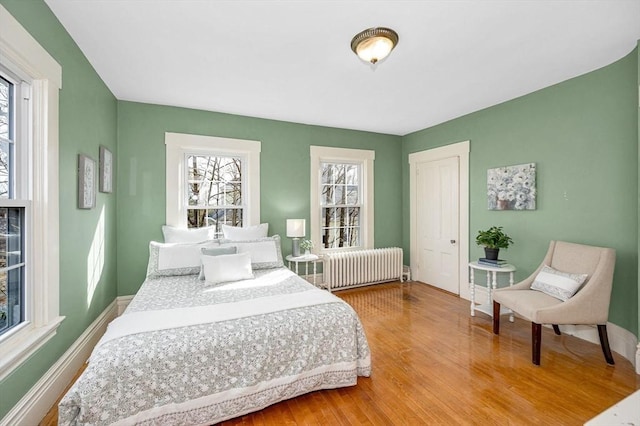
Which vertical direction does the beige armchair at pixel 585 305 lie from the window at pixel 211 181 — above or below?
below

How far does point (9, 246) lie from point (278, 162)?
306cm

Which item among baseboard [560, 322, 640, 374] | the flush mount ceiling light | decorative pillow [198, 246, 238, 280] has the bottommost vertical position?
baseboard [560, 322, 640, 374]

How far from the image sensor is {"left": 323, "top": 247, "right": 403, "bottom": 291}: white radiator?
4480 millimetres

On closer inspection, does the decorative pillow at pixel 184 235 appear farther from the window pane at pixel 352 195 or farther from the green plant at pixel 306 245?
the window pane at pixel 352 195

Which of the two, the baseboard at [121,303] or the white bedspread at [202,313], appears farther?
the baseboard at [121,303]

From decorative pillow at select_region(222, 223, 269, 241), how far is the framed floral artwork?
3.06m

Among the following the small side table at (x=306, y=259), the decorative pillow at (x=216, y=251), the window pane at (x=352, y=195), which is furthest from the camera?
the window pane at (x=352, y=195)

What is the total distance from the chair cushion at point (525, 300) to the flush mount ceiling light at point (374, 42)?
2.44 metres

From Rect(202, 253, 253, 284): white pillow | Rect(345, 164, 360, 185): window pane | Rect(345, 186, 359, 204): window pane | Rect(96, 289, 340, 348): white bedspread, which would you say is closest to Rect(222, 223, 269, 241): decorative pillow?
Rect(202, 253, 253, 284): white pillow

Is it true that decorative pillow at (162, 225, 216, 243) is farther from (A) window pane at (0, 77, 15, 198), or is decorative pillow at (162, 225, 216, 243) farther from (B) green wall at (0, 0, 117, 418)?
(A) window pane at (0, 77, 15, 198)

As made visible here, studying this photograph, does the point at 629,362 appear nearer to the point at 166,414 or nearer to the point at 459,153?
the point at 459,153

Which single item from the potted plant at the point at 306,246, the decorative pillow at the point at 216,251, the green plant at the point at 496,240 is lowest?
the potted plant at the point at 306,246

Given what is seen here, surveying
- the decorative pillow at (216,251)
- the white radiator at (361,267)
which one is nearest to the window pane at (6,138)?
the decorative pillow at (216,251)

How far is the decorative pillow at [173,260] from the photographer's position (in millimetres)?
3137
